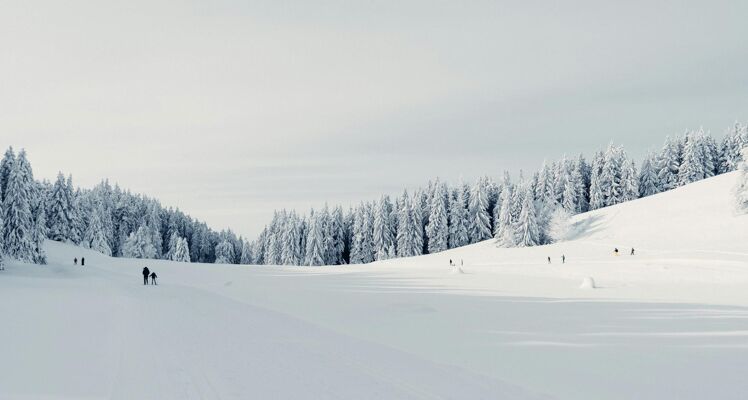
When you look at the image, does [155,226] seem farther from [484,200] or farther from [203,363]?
[203,363]

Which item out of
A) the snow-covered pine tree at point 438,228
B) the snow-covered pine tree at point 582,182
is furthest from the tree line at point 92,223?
the snow-covered pine tree at point 582,182

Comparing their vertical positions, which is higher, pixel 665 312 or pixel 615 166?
pixel 615 166

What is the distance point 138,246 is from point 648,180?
10977 cm

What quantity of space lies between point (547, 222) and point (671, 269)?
42.1 metres

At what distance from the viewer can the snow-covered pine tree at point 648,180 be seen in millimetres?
98688

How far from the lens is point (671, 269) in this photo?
37.6 m

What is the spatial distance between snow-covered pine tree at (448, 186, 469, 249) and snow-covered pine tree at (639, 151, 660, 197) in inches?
1522

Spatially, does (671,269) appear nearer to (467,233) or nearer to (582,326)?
(582,326)

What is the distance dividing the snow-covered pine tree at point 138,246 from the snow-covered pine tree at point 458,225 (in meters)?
65.8

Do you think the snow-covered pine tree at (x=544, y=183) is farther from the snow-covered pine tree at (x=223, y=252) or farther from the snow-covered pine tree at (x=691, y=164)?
the snow-covered pine tree at (x=223, y=252)

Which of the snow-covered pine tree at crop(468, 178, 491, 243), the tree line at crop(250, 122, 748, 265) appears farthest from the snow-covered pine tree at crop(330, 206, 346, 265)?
the snow-covered pine tree at crop(468, 178, 491, 243)

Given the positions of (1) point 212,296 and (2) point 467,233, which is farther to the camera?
(2) point 467,233

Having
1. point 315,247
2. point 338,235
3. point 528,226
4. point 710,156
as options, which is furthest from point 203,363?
point 710,156

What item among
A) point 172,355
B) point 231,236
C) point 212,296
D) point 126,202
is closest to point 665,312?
point 172,355
